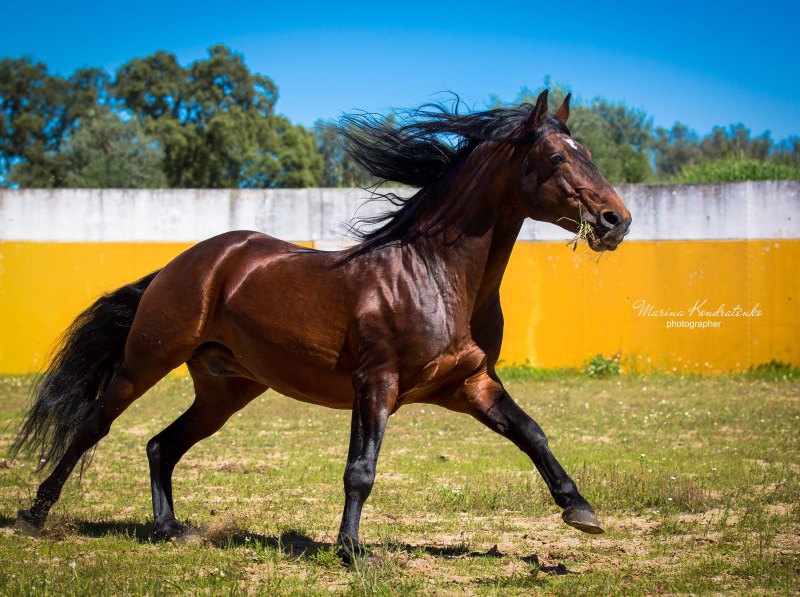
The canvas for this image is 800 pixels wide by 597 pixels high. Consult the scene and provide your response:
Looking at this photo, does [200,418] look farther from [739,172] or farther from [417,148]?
[739,172]

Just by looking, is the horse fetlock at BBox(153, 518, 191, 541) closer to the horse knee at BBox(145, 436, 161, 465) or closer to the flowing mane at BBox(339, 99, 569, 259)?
the horse knee at BBox(145, 436, 161, 465)

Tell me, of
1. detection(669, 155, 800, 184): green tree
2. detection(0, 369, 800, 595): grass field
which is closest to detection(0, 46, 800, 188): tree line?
detection(669, 155, 800, 184): green tree

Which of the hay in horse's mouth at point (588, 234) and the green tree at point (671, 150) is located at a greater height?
the green tree at point (671, 150)

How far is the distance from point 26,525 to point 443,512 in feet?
9.76

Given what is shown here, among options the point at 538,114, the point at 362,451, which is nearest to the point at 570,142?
the point at 538,114

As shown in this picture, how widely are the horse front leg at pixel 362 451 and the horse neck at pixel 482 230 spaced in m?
0.82

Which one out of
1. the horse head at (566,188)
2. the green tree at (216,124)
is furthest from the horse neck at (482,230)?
the green tree at (216,124)

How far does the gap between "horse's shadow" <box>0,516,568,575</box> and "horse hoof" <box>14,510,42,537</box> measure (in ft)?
0.31

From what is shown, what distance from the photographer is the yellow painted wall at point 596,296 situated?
15.7 meters

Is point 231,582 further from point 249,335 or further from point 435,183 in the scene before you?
point 435,183

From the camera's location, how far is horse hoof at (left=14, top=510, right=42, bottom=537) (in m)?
6.27

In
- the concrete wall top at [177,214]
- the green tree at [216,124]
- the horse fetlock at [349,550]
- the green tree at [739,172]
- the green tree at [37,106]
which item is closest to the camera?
the horse fetlock at [349,550]

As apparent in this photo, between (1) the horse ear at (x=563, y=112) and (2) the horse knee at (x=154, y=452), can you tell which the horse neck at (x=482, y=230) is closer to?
(1) the horse ear at (x=563, y=112)

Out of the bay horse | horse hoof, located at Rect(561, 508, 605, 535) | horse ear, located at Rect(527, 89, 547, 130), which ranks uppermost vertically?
→ horse ear, located at Rect(527, 89, 547, 130)
